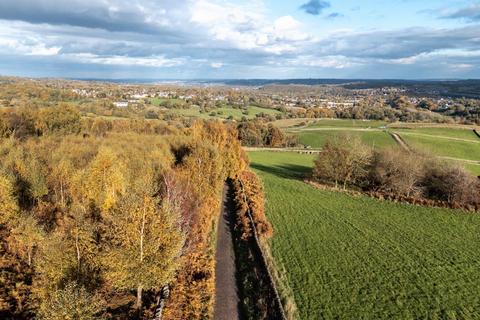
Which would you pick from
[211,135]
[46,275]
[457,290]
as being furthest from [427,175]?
[46,275]

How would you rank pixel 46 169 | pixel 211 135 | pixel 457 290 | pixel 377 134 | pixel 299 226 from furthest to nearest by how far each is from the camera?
pixel 377 134
pixel 211 135
pixel 46 169
pixel 299 226
pixel 457 290

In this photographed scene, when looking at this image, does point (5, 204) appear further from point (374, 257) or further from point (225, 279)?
point (374, 257)

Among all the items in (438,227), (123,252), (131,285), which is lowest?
(438,227)

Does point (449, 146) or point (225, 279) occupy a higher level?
point (449, 146)

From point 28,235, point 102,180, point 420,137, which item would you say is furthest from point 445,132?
point 28,235

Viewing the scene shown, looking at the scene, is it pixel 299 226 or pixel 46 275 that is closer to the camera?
pixel 46 275

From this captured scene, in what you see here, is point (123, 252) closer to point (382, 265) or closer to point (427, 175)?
point (382, 265)

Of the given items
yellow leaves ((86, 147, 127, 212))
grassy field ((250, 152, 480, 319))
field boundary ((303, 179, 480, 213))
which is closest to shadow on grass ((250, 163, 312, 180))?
field boundary ((303, 179, 480, 213))
